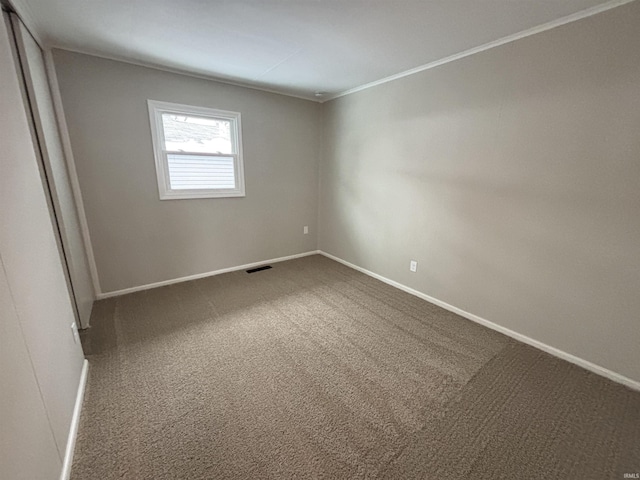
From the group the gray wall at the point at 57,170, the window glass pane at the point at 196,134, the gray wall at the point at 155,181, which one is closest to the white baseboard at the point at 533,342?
the gray wall at the point at 155,181

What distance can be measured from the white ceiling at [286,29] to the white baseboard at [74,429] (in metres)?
2.42

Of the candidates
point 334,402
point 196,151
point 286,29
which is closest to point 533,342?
point 334,402

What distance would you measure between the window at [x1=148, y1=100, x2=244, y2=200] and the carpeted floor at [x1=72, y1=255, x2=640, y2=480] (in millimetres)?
1457

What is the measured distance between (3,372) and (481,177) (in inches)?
119

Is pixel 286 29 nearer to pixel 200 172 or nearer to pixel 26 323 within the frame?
pixel 200 172

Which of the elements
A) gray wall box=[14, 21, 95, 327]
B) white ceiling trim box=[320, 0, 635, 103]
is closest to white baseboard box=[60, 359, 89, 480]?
gray wall box=[14, 21, 95, 327]

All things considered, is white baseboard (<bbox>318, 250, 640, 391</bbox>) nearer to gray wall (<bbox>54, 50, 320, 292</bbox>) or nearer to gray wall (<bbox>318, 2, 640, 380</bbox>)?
gray wall (<bbox>318, 2, 640, 380</bbox>)

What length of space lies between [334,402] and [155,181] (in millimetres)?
2830

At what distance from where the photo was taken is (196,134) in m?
3.07

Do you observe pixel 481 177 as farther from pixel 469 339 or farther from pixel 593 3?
pixel 469 339

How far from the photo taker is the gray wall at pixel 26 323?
0.85 m

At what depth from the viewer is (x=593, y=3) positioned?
1598 mm

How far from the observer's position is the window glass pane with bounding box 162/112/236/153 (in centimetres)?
290

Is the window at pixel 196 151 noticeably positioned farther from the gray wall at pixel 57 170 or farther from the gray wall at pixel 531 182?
the gray wall at pixel 531 182
